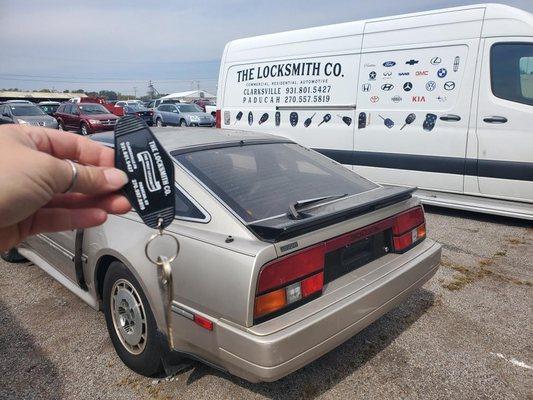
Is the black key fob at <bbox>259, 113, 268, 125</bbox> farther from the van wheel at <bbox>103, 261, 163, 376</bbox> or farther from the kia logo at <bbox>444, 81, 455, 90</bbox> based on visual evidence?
the van wheel at <bbox>103, 261, 163, 376</bbox>

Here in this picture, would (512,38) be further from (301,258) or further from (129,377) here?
(129,377)

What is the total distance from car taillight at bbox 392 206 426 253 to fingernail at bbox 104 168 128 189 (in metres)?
1.94

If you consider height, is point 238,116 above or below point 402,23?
below

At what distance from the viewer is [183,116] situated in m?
21.0

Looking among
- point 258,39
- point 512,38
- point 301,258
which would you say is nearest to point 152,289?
point 301,258

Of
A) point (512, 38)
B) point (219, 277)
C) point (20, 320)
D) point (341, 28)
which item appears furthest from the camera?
point (341, 28)

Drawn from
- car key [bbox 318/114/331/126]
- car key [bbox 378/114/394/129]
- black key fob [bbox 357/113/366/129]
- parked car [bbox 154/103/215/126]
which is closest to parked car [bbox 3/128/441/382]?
car key [bbox 378/114/394/129]

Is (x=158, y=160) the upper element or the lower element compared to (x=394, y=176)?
upper

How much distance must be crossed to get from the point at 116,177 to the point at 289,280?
42.7 inches

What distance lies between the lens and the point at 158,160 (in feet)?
4.24

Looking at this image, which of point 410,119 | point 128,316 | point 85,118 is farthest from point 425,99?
point 85,118

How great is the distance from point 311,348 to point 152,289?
2.95 feet

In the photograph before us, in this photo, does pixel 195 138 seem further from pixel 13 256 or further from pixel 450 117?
pixel 450 117

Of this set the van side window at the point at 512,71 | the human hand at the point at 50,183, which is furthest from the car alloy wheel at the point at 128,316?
the van side window at the point at 512,71
